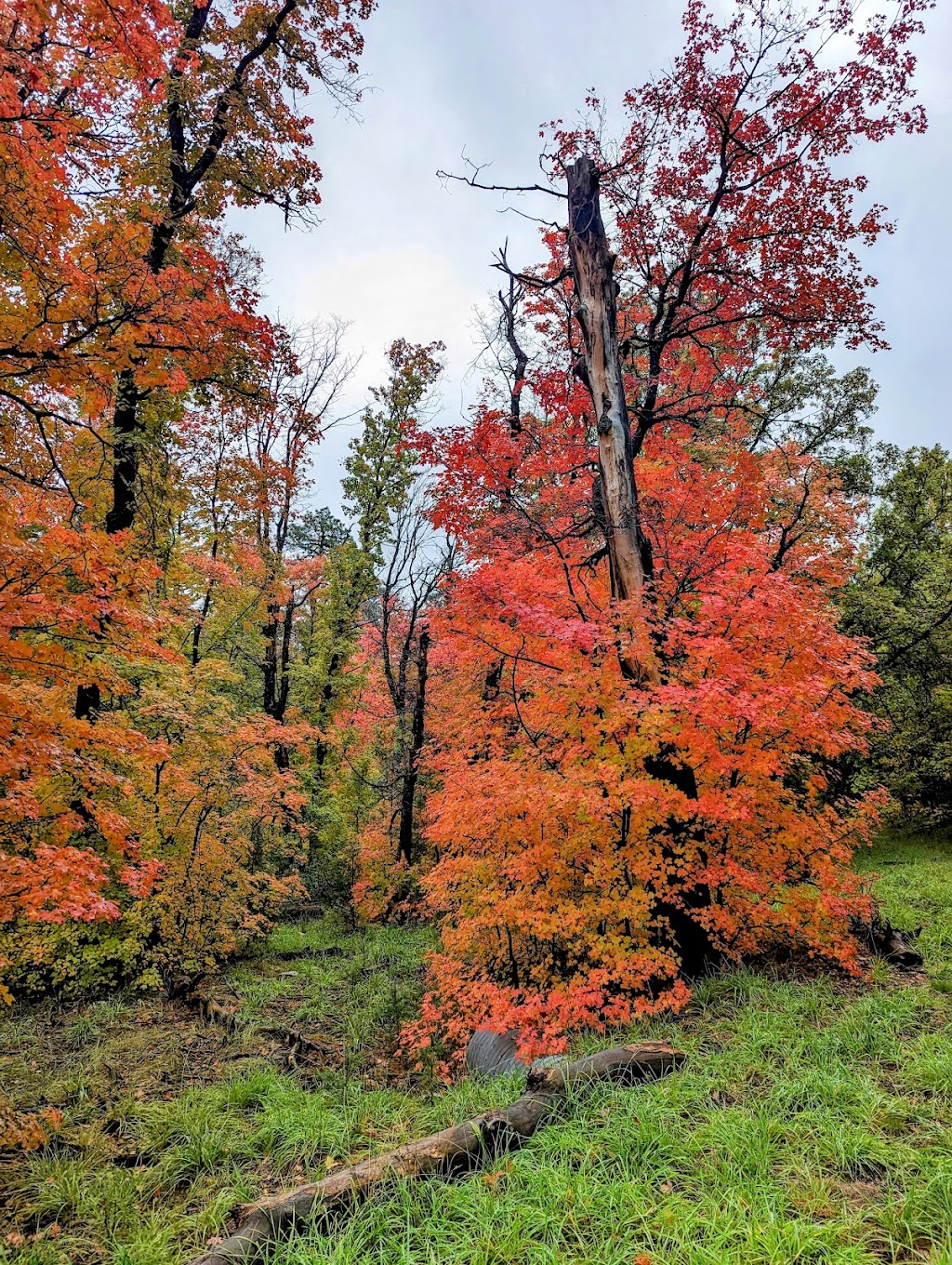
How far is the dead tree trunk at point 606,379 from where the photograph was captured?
21.8 ft

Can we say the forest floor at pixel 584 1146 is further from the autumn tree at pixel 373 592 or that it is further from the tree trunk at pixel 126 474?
the autumn tree at pixel 373 592

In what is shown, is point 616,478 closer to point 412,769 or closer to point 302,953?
point 412,769

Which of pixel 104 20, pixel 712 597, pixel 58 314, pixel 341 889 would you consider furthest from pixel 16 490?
pixel 341 889

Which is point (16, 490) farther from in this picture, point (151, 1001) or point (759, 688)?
point (759, 688)

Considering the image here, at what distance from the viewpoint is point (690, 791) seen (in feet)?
20.3

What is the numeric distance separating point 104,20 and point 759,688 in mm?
7900

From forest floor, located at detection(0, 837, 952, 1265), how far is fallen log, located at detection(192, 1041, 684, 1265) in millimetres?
111

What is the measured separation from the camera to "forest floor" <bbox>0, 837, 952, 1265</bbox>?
2371 mm

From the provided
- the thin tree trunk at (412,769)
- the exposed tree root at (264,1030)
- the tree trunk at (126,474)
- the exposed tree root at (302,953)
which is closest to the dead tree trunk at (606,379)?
the exposed tree root at (264,1030)

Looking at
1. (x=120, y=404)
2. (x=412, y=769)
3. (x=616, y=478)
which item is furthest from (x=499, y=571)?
(x=412, y=769)

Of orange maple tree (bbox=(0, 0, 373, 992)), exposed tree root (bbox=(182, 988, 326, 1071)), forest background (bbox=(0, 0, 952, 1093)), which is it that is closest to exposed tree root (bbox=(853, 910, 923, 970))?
forest background (bbox=(0, 0, 952, 1093))

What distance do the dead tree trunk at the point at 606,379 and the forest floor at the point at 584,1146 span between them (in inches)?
140

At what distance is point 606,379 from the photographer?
6906mm

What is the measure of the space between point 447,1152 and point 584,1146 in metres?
0.74
